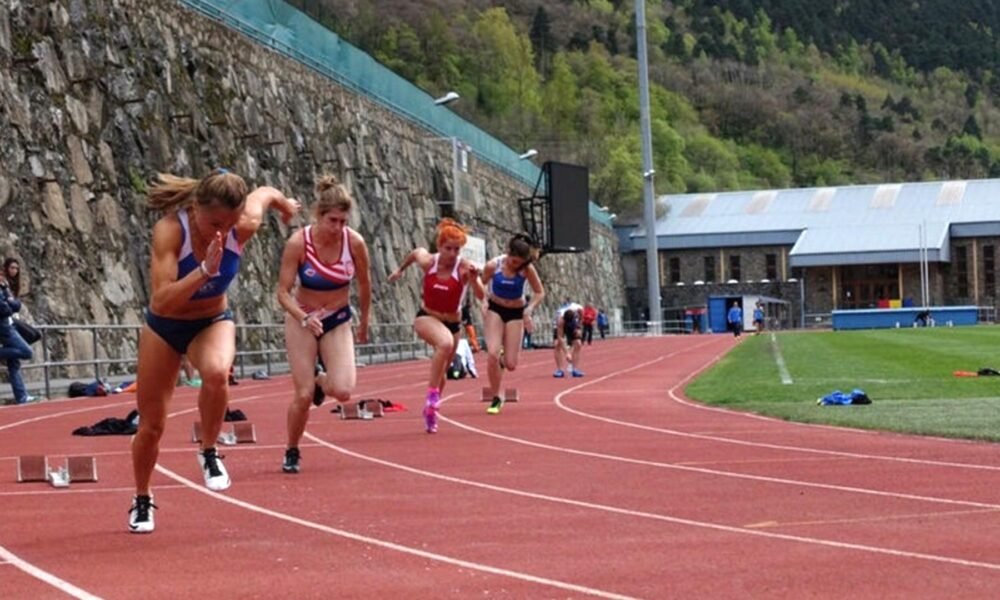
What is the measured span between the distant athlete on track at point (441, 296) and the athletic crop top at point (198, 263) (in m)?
6.09

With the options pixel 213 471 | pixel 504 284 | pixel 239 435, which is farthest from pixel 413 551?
pixel 504 284

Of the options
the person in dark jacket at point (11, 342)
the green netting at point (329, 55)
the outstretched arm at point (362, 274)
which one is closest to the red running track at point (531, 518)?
the outstretched arm at point (362, 274)

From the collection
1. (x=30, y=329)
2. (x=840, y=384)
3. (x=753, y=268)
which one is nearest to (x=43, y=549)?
(x=30, y=329)

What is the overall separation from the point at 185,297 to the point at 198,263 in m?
0.27

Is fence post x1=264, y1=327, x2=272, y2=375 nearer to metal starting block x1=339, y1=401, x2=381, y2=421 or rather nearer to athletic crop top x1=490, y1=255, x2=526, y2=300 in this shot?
metal starting block x1=339, y1=401, x2=381, y2=421

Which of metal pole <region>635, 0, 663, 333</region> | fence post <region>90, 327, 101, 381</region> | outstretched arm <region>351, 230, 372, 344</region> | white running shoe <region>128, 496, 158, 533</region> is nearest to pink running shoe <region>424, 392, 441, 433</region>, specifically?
outstretched arm <region>351, 230, 372, 344</region>

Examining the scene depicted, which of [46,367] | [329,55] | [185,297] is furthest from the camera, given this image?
[329,55]

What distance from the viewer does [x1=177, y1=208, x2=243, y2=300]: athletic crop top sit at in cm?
761

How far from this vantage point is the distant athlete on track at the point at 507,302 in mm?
16562

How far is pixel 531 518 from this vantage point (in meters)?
8.21

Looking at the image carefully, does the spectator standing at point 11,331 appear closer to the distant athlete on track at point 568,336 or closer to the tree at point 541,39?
the distant athlete on track at point 568,336

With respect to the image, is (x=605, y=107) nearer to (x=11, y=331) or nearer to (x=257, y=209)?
→ (x=11, y=331)

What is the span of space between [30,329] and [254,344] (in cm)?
1053

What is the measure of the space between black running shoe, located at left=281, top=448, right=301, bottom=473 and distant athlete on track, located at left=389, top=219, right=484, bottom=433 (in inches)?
124
